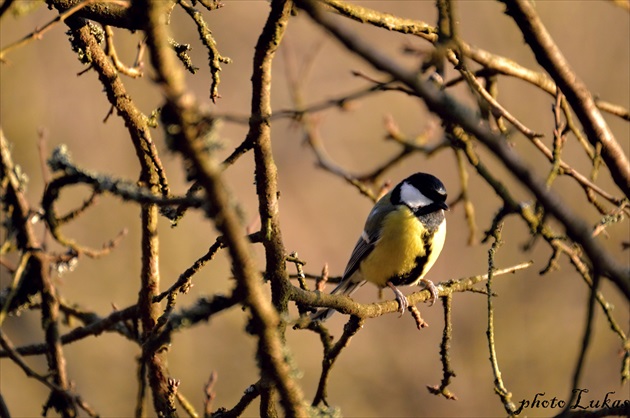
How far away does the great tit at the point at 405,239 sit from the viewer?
3.72 meters

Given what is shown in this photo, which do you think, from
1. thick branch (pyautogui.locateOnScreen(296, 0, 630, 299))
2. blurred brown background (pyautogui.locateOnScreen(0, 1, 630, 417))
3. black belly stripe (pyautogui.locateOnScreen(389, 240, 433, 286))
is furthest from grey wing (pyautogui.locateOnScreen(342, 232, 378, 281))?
thick branch (pyautogui.locateOnScreen(296, 0, 630, 299))

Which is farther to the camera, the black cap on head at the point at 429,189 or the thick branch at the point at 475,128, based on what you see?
the black cap on head at the point at 429,189

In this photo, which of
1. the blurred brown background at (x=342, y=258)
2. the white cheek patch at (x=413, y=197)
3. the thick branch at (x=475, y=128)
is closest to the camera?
the thick branch at (x=475, y=128)

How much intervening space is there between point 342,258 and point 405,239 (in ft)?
11.5

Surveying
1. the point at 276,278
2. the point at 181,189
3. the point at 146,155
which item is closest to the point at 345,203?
the point at 181,189

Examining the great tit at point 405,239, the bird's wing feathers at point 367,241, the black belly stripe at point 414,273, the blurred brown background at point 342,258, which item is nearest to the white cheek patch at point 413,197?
the great tit at point 405,239

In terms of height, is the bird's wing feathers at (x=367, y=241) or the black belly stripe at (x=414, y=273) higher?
the bird's wing feathers at (x=367, y=241)

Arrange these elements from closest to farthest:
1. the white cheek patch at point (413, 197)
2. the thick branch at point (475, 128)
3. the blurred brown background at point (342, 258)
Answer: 1. the thick branch at point (475, 128)
2. the white cheek patch at point (413, 197)
3. the blurred brown background at point (342, 258)

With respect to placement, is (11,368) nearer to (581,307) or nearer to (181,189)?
(181,189)

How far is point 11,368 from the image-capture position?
242 inches

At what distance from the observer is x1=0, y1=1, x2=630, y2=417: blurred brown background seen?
6.35m

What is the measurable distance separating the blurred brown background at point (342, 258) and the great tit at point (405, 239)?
2.52 m

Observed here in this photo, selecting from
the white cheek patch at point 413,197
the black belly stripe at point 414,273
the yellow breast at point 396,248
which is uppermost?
the white cheek patch at point 413,197

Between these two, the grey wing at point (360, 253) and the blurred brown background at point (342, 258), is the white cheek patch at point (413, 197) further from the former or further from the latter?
the blurred brown background at point (342, 258)
